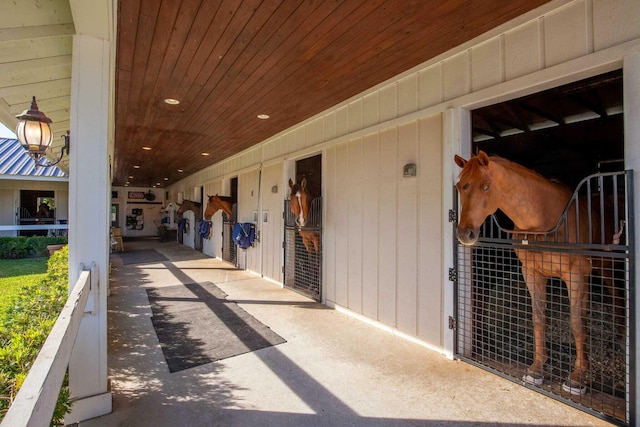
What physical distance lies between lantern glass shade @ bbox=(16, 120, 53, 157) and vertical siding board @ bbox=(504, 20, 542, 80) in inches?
181

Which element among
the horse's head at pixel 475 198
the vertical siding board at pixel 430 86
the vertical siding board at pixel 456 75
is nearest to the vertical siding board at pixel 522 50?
the vertical siding board at pixel 456 75

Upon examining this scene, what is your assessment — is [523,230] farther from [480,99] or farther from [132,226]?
[132,226]

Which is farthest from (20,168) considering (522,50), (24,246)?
(522,50)

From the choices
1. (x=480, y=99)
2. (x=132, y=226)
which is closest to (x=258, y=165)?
(x=480, y=99)

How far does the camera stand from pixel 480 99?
2781 mm

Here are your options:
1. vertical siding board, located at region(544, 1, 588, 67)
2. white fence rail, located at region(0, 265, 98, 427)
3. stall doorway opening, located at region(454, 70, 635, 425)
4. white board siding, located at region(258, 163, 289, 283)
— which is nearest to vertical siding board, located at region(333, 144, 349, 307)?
white board siding, located at region(258, 163, 289, 283)

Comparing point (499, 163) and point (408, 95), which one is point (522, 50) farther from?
point (408, 95)

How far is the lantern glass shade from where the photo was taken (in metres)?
3.51

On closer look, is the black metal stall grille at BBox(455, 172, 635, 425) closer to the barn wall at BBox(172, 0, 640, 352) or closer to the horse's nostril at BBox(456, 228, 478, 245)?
the barn wall at BBox(172, 0, 640, 352)

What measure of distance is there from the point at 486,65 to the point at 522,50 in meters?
0.28

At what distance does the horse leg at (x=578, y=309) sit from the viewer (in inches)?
89.9

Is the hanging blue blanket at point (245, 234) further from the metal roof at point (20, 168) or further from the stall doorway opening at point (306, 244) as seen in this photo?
the metal roof at point (20, 168)

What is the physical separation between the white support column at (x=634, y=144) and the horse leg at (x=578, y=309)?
1.11 feet

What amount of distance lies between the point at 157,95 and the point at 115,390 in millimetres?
3313
